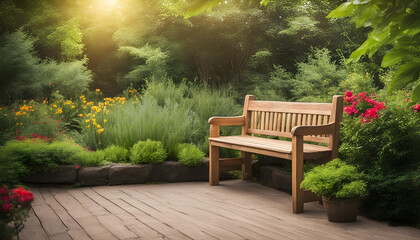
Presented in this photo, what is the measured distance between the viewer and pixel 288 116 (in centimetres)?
466

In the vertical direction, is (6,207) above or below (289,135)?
below

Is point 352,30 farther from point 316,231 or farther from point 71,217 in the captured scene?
point 71,217

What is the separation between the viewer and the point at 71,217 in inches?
136

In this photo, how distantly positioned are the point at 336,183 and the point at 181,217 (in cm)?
142

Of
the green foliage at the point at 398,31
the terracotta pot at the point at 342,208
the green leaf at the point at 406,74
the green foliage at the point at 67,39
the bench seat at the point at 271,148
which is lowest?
the terracotta pot at the point at 342,208

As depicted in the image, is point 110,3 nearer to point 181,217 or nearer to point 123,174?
point 123,174

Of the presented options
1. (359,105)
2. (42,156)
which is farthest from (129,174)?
(359,105)

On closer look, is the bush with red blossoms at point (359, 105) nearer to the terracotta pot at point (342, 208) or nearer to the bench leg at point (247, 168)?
the terracotta pot at point (342, 208)

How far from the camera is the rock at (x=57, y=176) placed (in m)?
4.68

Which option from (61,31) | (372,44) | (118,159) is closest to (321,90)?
(118,159)

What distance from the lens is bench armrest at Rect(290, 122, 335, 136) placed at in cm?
371

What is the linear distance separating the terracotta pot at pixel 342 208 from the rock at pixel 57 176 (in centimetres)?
304

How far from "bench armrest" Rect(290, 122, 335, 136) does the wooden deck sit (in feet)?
2.56

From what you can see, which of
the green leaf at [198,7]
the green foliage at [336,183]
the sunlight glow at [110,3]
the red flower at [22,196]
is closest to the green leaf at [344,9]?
the green leaf at [198,7]
